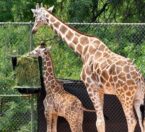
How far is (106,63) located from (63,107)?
100 centimetres

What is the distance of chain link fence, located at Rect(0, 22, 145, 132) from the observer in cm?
1078

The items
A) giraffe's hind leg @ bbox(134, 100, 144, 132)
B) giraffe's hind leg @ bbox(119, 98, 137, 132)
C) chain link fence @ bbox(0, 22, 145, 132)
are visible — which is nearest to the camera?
giraffe's hind leg @ bbox(119, 98, 137, 132)

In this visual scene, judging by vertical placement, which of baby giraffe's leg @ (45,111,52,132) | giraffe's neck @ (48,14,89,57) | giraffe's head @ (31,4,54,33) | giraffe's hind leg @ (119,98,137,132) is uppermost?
giraffe's head @ (31,4,54,33)

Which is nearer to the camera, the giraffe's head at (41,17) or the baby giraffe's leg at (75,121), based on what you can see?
the baby giraffe's leg at (75,121)

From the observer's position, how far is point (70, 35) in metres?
9.72

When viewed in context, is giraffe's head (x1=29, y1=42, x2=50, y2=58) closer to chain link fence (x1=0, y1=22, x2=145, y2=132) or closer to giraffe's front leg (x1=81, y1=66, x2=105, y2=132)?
chain link fence (x1=0, y1=22, x2=145, y2=132)

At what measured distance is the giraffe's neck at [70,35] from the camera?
958 cm

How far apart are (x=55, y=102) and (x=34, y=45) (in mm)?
1424

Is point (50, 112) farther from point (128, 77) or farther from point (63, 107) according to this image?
point (128, 77)

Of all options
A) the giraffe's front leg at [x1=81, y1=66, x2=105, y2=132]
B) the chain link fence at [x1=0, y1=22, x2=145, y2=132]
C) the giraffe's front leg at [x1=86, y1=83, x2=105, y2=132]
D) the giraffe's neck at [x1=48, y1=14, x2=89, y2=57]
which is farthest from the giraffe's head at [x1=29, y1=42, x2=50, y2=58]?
the giraffe's front leg at [x1=86, y1=83, x2=105, y2=132]

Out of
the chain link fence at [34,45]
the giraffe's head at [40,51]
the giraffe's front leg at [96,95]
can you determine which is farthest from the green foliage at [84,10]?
the giraffe's front leg at [96,95]

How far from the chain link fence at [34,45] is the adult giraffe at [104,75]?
878mm

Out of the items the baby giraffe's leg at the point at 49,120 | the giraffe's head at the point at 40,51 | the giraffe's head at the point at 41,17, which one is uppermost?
the giraffe's head at the point at 41,17

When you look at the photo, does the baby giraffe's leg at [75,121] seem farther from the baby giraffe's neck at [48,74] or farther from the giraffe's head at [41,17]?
the giraffe's head at [41,17]
